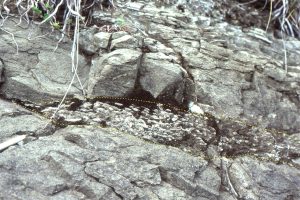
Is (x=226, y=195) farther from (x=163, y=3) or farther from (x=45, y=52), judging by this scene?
(x=163, y=3)

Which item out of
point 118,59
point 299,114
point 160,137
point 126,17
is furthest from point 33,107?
point 299,114

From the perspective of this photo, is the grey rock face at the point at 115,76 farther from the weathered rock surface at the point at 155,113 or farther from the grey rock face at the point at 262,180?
the grey rock face at the point at 262,180

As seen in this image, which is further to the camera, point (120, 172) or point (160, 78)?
point (160, 78)

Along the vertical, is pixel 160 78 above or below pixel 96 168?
above

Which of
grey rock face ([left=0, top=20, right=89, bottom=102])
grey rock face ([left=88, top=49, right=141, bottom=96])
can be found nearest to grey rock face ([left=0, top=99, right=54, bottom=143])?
grey rock face ([left=0, top=20, right=89, bottom=102])

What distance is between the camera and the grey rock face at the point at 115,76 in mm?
2553

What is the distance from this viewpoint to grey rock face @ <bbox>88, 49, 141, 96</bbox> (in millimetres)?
2553

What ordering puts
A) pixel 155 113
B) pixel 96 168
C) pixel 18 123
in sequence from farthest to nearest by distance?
pixel 155 113 < pixel 18 123 < pixel 96 168

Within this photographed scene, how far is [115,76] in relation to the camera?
2561 mm

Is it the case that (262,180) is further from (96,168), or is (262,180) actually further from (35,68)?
(35,68)

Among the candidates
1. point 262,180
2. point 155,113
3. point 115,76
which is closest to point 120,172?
point 155,113

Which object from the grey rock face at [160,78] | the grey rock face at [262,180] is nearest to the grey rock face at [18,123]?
the grey rock face at [160,78]

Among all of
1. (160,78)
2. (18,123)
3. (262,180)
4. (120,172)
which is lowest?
(262,180)

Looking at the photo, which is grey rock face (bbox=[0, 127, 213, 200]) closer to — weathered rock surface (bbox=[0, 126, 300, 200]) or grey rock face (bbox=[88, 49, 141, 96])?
weathered rock surface (bbox=[0, 126, 300, 200])
